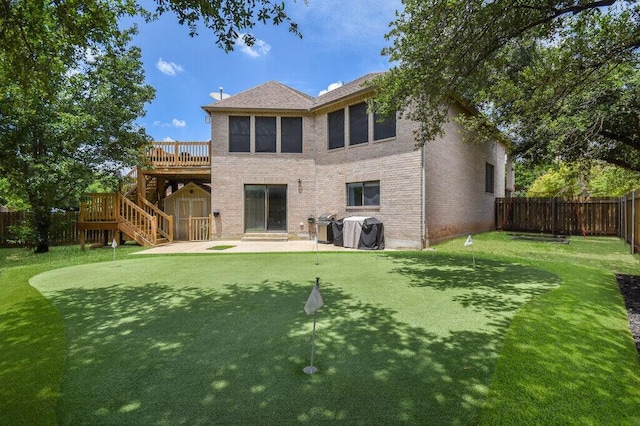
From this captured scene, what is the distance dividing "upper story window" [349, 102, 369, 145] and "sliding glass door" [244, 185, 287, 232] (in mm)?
4306

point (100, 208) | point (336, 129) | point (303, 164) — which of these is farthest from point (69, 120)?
point (336, 129)

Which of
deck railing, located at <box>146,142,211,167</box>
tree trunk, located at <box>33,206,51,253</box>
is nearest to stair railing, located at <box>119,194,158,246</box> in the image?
tree trunk, located at <box>33,206,51,253</box>

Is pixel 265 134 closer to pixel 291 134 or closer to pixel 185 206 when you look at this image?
pixel 291 134

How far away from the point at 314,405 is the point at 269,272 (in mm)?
5010

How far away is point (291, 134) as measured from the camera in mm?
15336

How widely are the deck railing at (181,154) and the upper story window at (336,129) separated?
642cm

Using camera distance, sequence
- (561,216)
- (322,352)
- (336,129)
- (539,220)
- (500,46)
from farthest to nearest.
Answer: (539,220)
(561,216)
(336,129)
(500,46)
(322,352)

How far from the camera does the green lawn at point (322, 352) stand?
2203 millimetres

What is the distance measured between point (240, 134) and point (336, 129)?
16.1ft

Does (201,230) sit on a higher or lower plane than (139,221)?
lower

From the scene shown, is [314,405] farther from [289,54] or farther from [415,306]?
[289,54]

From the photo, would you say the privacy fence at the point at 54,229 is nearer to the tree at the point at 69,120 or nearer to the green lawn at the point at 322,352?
the tree at the point at 69,120

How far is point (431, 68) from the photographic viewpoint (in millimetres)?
5969

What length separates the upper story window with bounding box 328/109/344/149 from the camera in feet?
46.7
